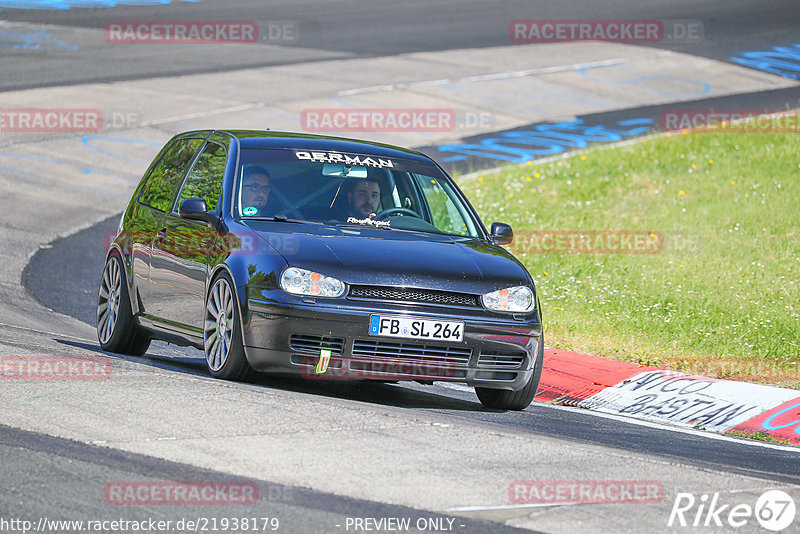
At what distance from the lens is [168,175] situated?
9.77 metres

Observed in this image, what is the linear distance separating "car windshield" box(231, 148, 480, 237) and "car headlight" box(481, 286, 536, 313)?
1.00 m

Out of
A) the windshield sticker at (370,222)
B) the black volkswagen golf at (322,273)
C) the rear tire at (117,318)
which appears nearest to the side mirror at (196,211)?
the black volkswagen golf at (322,273)

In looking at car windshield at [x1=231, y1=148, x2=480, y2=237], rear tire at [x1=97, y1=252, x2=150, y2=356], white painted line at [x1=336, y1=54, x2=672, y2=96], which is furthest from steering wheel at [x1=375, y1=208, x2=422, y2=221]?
white painted line at [x1=336, y1=54, x2=672, y2=96]

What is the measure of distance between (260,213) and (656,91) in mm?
21248

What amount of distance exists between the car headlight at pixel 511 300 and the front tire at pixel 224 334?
1.49 m

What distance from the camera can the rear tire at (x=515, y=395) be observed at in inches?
328

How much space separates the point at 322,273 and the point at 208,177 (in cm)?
180

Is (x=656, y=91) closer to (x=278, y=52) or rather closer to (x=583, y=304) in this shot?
(x=278, y=52)

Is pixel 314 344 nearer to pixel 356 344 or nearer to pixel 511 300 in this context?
pixel 356 344

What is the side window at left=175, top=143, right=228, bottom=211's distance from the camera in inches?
349

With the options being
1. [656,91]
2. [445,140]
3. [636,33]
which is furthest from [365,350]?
[636,33]

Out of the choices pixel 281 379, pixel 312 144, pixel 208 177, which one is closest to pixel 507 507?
pixel 281 379

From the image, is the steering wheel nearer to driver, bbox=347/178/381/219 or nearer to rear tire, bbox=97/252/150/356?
driver, bbox=347/178/381/219

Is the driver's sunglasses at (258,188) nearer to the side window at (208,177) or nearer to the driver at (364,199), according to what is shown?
the side window at (208,177)
